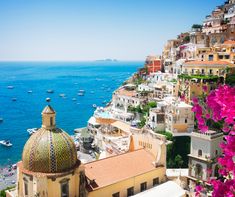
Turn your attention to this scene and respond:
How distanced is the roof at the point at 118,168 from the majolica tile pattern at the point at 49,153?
2087mm

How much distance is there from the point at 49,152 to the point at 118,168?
215 inches

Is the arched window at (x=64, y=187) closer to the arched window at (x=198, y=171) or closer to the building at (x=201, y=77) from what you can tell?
the arched window at (x=198, y=171)

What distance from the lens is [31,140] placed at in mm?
17844

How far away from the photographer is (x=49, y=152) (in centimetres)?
1703

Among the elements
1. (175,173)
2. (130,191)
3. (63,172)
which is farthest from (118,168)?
(175,173)

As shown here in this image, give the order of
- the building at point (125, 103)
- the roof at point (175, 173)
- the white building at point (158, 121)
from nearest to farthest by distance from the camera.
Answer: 1. the roof at point (175, 173)
2. the white building at point (158, 121)
3. the building at point (125, 103)

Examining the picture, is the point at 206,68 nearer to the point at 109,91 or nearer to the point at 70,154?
the point at 70,154

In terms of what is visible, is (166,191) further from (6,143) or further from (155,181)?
(6,143)

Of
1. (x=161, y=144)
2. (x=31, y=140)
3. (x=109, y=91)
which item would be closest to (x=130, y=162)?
(x=161, y=144)

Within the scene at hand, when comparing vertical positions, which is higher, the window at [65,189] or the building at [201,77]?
the building at [201,77]

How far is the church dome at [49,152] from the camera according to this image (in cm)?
1702

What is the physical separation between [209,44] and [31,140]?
2399 inches

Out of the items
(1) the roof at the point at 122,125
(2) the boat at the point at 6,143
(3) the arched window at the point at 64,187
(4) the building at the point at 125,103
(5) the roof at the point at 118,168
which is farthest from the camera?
(2) the boat at the point at 6,143

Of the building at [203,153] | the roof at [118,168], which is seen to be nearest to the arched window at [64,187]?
the roof at [118,168]
